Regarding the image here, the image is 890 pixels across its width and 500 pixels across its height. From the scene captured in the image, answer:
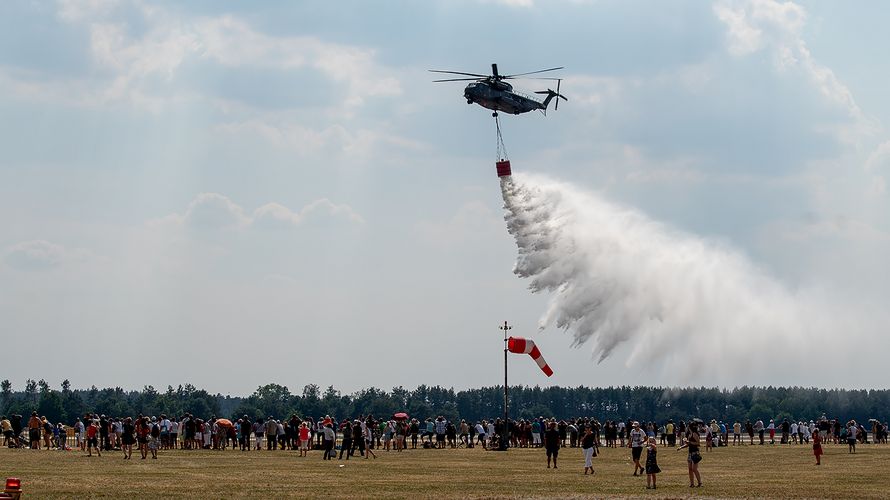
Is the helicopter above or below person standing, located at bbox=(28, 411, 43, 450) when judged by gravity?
above

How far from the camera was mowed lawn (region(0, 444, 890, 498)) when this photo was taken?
32.8 meters

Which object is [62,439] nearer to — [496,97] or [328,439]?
[328,439]

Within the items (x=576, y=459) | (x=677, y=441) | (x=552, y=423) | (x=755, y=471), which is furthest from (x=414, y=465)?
(x=677, y=441)

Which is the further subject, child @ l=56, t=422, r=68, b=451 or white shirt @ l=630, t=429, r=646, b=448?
child @ l=56, t=422, r=68, b=451

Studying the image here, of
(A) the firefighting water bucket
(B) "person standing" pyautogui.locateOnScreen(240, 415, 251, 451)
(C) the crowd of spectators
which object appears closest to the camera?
(C) the crowd of spectators

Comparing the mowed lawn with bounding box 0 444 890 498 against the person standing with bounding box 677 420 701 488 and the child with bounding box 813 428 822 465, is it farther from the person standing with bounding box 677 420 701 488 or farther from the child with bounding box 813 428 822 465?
the child with bounding box 813 428 822 465

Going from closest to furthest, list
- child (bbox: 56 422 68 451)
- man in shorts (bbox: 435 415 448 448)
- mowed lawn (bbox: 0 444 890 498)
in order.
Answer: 1. mowed lawn (bbox: 0 444 890 498)
2. child (bbox: 56 422 68 451)
3. man in shorts (bbox: 435 415 448 448)

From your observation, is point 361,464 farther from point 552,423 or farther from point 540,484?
point 540,484

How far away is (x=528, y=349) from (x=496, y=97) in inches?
642

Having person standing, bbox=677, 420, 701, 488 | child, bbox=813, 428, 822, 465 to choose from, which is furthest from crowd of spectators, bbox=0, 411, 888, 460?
person standing, bbox=677, 420, 701, 488

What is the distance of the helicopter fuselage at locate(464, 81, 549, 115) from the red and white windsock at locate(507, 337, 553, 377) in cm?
1580

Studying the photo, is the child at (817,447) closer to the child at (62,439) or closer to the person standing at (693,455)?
the person standing at (693,455)

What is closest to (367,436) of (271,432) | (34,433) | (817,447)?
(271,432)

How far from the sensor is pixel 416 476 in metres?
40.0
